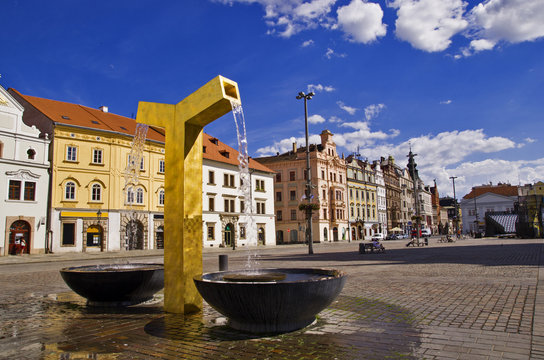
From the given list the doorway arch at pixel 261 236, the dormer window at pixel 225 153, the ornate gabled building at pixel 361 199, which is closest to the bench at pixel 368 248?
the doorway arch at pixel 261 236

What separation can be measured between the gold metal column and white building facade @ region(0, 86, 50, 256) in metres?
27.0

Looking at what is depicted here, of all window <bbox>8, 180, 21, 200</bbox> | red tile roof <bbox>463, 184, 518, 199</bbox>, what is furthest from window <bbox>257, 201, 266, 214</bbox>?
red tile roof <bbox>463, 184, 518, 199</bbox>

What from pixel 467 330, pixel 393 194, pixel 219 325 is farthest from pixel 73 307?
pixel 393 194

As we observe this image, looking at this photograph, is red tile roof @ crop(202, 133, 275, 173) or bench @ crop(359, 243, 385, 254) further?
red tile roof @ crop(202, 133, 275, 173)

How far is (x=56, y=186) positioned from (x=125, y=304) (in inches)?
1083

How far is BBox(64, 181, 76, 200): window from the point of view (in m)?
31.5

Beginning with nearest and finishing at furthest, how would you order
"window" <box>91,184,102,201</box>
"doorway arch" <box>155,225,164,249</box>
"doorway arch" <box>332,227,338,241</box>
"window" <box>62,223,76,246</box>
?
"window" <box>62,223,76,246</box>
"window" <box>91,184,102,201</box>
"doorway arch" <box>155,225,164,249</box>
"doorway arch" <box>332,227,338,241</box>

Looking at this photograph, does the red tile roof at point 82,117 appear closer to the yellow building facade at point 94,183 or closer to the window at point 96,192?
the yellow building facade at point 94,183

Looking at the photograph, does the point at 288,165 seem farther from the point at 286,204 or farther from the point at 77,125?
the point at 77,125

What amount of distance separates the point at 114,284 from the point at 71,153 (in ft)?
94.4

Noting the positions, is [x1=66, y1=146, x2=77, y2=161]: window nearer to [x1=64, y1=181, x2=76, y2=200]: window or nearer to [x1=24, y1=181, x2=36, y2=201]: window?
[x1=64, y1=181, x2=76, y2=200]: window

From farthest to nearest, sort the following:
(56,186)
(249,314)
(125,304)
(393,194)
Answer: (393,194), (56,186), (125,304), (249,314)

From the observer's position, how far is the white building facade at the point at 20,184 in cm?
2806

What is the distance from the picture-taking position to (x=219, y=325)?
221 inches
